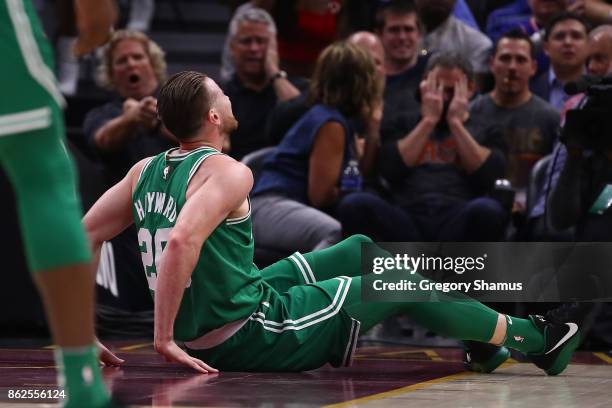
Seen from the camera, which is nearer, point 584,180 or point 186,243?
point 186,243

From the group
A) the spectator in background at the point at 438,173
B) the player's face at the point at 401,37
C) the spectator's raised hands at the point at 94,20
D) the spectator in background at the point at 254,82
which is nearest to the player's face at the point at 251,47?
the spectator in background at the point at 254,82

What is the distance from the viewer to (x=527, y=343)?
4383 millimetres

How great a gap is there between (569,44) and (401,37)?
3.64ft

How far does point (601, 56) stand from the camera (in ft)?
21.9

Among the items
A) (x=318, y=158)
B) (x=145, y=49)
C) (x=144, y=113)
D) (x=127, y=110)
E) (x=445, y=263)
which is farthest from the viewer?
(x=145, y=49)

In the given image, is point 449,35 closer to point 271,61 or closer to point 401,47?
point 401,47

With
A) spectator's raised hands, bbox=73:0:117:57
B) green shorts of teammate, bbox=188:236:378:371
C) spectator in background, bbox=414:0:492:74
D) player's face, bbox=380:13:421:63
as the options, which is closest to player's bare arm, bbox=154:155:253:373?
green shorts of teammate, bbox=188:236:378:371

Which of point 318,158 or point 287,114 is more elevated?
point 287,114

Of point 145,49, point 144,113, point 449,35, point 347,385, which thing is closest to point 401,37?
point 449,35

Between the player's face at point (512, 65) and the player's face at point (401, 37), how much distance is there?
0.57 metres

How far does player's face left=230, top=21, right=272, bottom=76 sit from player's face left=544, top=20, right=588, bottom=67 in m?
1.92

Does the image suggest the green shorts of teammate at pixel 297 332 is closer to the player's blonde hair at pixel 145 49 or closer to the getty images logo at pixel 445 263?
the getty images logo at pixel 445 263

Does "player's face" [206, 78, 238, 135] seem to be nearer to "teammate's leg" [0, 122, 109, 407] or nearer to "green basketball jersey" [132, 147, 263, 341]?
"green basketball jersey" [132, 147, 263, 341]

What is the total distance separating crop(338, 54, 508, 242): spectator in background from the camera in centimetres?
615
